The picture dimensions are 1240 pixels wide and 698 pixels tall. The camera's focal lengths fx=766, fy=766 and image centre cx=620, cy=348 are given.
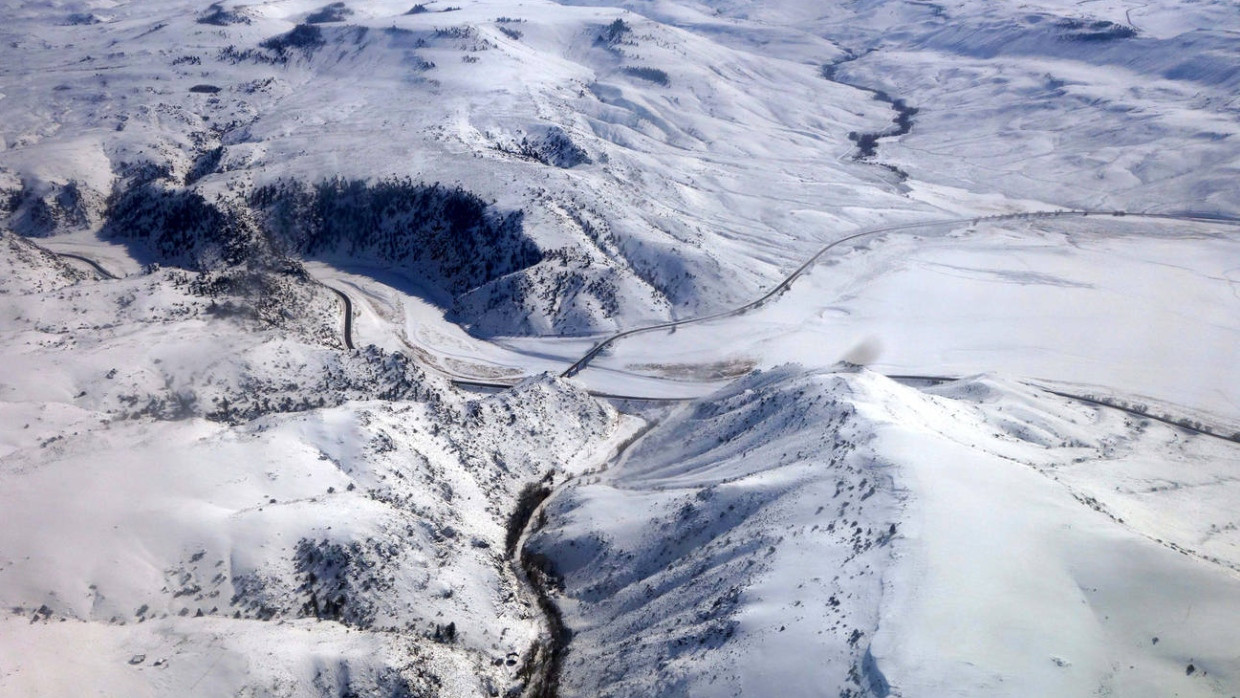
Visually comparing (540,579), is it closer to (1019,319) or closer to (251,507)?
(251,507)

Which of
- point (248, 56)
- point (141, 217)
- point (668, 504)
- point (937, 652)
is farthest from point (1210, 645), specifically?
point (248, 56)

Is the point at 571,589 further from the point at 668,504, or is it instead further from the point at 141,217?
the point at 141,217

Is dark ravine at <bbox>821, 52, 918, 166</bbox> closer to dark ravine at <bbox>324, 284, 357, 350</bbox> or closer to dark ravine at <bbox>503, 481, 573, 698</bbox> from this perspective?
dark ravine at <bbox>324, 284, 357, 350</bbox>

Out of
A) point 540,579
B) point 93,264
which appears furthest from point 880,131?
point 93,264

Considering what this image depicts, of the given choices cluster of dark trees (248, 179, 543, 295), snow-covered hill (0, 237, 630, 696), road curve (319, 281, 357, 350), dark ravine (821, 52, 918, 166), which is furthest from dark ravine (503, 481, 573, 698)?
dark ravine (821, 52, 918, 166)

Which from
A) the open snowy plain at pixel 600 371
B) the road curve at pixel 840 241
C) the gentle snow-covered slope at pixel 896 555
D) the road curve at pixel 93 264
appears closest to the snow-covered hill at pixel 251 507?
the open snowy plain at pixel 600 371

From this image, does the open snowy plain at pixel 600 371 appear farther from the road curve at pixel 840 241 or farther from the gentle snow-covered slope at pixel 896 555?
the road curve at pixel 840 241

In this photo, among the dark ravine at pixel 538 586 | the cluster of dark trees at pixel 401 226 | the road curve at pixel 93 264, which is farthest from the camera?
the cluster of dark trees at pixel 401 226
